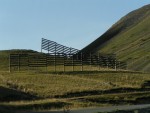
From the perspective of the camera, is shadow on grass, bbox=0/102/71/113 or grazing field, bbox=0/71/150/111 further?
grazing field, bbox=0/71/150/111

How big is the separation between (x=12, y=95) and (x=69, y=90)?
5794mm

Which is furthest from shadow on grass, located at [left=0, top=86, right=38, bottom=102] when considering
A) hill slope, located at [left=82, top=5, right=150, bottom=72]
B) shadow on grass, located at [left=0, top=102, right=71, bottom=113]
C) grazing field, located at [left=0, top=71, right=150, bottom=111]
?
hill slope, located at [left=82, top=5, right=150, bottom=72]

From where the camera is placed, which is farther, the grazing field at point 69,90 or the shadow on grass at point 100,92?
the shadow on grass at point 100,92

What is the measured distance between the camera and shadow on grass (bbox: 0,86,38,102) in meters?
42.9

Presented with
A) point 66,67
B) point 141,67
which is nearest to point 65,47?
point 66,67

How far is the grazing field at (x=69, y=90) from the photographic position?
39.3m

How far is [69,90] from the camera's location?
156 ft

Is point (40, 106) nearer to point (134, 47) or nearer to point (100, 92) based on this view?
point (100, 92)

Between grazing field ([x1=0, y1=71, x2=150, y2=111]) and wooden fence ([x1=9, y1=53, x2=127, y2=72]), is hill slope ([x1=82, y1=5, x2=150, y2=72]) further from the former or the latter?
grazing field ([x1=0, y1=71, x2=150, y2=111])

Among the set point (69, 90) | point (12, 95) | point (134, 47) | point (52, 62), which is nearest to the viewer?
point (12, 95)

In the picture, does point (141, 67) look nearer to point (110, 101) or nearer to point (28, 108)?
point (110, 101)

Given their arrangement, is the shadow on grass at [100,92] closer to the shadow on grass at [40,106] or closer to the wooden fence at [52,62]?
the shadow on grass at [40,106]

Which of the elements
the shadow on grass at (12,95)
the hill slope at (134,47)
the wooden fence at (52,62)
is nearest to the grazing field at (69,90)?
the shadow on grass at (12,95)

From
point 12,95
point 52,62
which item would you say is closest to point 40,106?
point 12,95
